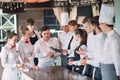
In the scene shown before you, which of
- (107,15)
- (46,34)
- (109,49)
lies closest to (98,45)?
(109,49)

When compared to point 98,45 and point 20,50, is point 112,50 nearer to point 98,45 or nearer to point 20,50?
point 98,45

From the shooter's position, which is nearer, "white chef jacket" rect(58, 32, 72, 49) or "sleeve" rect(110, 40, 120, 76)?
"sleeve" rect(110, 40, 120, 76)

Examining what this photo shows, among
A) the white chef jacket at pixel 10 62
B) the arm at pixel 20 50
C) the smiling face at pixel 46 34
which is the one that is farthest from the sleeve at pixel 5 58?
the smiling face at pixel 46 34

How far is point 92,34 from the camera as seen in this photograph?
4.50 m

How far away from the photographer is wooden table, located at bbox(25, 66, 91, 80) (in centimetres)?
408

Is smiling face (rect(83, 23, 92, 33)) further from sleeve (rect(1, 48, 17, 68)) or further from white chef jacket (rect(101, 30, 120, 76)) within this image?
sleeve (rect(1, 48, 17, 68))

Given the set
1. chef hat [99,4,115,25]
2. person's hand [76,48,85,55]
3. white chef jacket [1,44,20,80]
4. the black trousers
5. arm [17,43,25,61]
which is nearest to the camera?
chef hat [99,4,115,25]

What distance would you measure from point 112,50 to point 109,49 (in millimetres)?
96

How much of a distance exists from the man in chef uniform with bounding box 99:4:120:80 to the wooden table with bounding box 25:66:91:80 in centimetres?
26

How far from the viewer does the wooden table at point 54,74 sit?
408cm

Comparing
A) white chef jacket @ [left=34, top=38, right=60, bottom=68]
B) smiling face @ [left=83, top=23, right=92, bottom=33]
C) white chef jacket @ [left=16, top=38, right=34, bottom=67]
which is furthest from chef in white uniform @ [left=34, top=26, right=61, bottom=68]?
smiling face @ [left=83, top=23, right=92, bottom=33]

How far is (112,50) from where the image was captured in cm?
373

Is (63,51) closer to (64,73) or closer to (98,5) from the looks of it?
(64,73)

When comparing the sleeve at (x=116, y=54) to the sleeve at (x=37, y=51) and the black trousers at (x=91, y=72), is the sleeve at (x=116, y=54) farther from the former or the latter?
the sleeve at (x=37, y=51)
